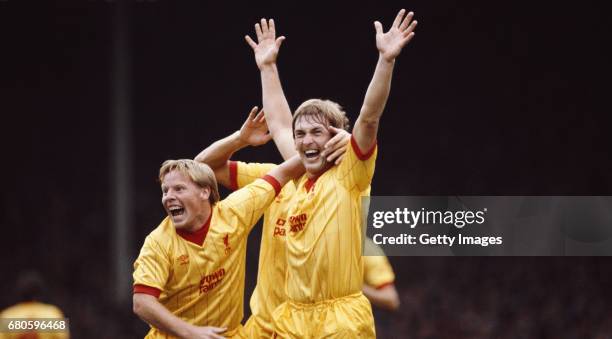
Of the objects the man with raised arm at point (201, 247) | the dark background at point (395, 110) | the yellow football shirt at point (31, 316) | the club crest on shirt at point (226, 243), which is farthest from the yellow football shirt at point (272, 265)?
the dark background at point (395, 110)

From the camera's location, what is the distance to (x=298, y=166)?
5.12 metres

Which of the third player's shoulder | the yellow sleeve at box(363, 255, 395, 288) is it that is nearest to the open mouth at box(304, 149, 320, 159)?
the third player's shoulder

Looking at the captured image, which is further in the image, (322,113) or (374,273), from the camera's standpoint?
(374,273)

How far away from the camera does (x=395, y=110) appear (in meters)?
12.6

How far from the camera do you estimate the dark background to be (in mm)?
11797

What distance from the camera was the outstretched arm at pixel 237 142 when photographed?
5.83m

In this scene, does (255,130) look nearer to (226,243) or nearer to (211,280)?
(226,243)

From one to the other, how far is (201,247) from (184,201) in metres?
0.24

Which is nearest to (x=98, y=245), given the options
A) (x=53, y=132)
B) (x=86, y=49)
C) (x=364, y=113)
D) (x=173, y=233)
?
(x=53, y=132)

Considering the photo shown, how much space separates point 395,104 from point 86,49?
13.5ft

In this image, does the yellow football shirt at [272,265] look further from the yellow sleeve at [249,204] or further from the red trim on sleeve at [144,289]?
the red trim on sleeve at [144,289]

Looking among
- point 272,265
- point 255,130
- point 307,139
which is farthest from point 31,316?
point 307,139

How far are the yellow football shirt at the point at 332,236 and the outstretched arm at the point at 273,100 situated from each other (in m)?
0.71

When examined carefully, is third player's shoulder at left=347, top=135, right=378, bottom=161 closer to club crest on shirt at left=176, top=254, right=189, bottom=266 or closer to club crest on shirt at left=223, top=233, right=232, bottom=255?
club crest on shirt at left=223, top=233, right=232, bottom=255
